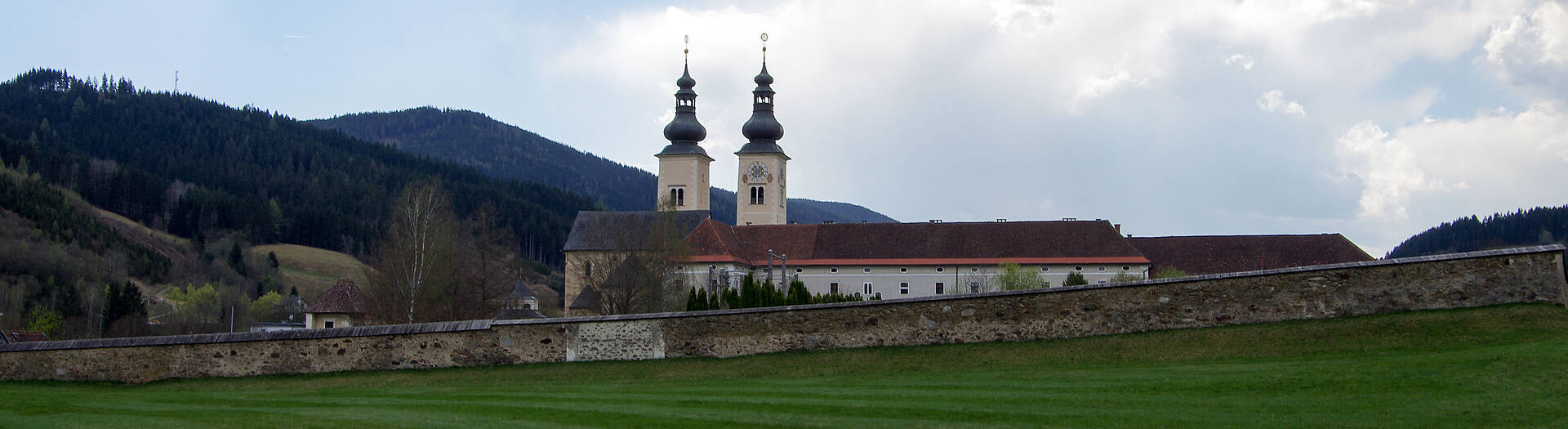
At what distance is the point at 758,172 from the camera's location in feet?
299

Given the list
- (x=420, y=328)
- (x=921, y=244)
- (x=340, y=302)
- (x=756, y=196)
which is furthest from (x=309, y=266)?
(x=420, y=328)

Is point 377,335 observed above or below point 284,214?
below

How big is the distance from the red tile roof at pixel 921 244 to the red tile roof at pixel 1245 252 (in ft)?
11.0

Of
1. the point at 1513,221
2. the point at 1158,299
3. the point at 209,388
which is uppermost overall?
the point at 1513,221

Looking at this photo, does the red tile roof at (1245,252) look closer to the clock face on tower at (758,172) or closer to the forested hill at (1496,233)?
the clock face on tower at (758,172)

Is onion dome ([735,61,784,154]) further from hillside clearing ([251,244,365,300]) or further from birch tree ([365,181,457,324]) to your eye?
hillside clearing ([251,244,365,300])

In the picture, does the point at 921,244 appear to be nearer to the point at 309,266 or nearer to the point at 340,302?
the point at 340,302

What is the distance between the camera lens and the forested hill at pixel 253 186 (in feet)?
508

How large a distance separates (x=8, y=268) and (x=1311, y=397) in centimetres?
10699

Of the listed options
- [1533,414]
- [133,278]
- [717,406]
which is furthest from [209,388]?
[133,278]

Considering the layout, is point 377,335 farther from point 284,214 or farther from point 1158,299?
point 284,214

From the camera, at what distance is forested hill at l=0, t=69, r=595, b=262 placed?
154750mm

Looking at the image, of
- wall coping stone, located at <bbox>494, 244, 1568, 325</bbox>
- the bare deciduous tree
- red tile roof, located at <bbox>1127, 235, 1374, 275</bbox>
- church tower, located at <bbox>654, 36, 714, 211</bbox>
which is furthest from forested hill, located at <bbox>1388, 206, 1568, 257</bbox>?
wall coping stone, located at <bbox>494, 244, 1568, 325</bbox>

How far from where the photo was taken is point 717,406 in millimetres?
15305
